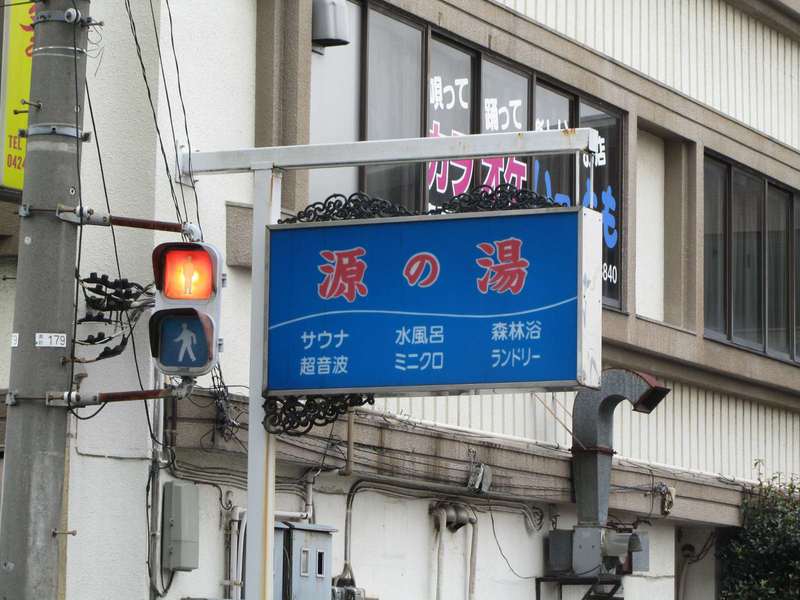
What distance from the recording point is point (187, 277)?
9.66 metres

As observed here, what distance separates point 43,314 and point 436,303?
9.15ft

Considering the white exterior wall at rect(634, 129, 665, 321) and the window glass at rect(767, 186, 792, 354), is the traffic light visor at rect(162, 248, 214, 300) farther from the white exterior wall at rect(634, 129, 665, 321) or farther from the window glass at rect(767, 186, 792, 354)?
the window glass at rect(767, 186, 792, 354)

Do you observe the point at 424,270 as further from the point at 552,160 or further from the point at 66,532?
the point at 552,160

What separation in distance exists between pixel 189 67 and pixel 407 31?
130 inches

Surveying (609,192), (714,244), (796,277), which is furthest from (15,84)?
(796,277)

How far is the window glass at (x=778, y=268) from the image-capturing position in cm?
2222

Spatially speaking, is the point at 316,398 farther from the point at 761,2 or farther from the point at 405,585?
the point at 761,2

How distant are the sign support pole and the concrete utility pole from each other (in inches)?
82.4

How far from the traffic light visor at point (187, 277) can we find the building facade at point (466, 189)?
1922 mm

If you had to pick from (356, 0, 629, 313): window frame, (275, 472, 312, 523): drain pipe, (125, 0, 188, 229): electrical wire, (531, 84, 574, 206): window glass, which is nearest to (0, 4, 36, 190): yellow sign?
(125, 0, 188, 229): electrical wire

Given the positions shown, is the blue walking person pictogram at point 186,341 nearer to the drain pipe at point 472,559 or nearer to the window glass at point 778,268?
the drain pipe at point 472,559

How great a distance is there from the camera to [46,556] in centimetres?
909

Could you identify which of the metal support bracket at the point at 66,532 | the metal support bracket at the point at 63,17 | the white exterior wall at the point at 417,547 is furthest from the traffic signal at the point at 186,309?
the white exterior wall at the point at 417,547

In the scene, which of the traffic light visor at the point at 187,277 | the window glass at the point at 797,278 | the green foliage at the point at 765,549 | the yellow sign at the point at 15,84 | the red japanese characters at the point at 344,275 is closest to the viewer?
the traffic light visor at the point at 187,277
